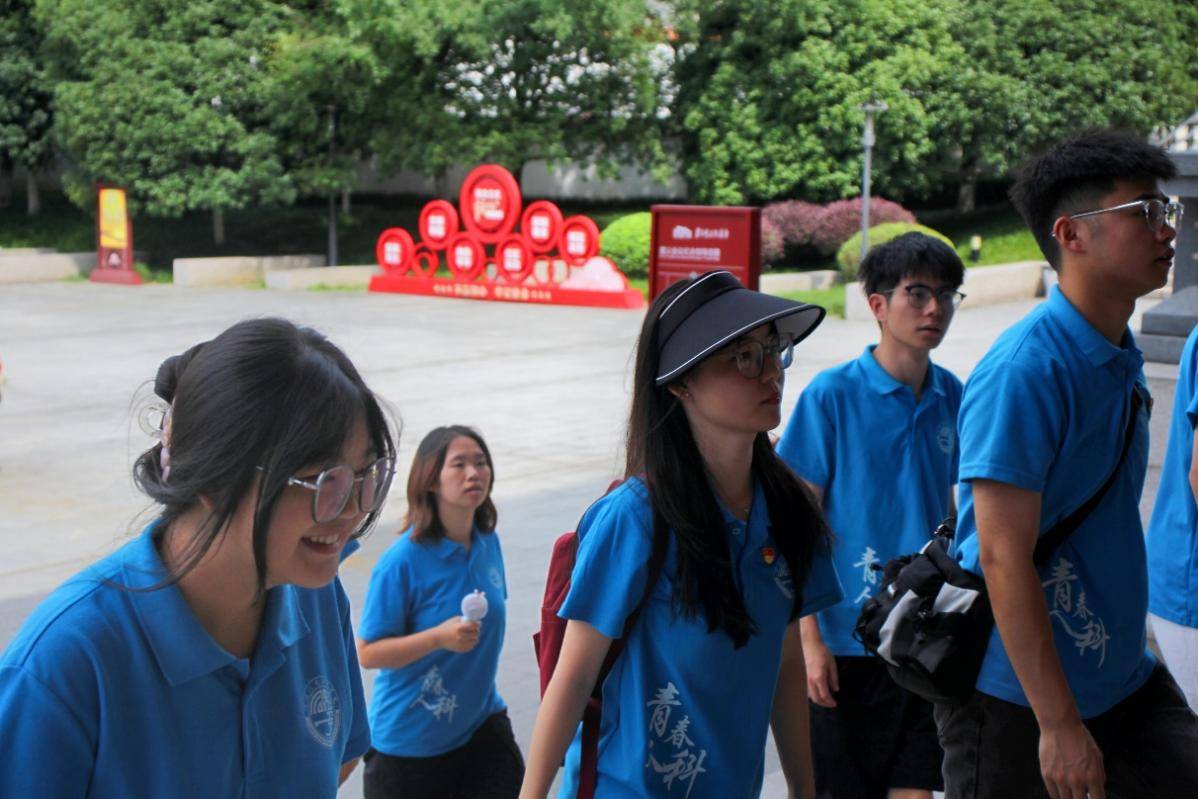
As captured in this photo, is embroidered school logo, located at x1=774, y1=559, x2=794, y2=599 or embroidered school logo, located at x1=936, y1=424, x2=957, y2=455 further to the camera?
embroidered school logo, located at x1=936, y1=424, x2=957, y2=455

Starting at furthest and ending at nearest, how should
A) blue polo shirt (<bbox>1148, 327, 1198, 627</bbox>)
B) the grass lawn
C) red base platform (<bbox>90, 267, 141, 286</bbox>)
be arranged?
red base platform (<bbox>90, 267, 141, 286</bbox>) < the grass lawn < blue polo shirt (<bbox>1148, 327, 1198, 627</bbox>)

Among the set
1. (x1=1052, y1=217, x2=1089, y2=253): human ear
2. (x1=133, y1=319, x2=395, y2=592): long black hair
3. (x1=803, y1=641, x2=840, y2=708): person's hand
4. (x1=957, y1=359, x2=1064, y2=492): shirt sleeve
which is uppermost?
(x1=1052, y1=217, x2=1089, y2=253): human ear

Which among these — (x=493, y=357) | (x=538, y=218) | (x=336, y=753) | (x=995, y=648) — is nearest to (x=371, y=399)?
(x=336, y=753)

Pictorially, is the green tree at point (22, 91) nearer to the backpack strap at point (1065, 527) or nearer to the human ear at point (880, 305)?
the human ear at point (880, 305)

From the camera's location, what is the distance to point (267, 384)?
1827 millimetres

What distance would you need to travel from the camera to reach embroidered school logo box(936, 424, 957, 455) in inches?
162

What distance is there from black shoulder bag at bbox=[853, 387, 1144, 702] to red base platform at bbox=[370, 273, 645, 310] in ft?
67.7

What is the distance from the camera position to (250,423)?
181 centimetres

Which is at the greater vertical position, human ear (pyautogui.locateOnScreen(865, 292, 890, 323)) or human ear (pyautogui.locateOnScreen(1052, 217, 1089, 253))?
human ear (pyautogui.locateOnScreen(1052, 217, 1089, 253))

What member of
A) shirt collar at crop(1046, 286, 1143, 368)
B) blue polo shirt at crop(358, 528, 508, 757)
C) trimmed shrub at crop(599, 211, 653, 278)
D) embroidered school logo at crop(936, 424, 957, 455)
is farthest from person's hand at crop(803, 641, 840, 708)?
trimmed shrub at crop(599, 211, 653, 278)

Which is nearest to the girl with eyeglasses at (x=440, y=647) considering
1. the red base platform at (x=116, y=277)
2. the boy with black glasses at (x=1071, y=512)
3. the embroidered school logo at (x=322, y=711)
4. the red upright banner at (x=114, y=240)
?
the boy with black glasses at (x=1071, y=512)

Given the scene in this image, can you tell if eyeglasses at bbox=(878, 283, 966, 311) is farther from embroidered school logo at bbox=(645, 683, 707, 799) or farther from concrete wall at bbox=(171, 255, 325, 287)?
concrete wall at bbox=(171, 255, 325, 287)

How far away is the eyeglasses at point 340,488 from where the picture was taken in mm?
1833

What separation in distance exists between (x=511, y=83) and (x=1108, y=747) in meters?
28.3
